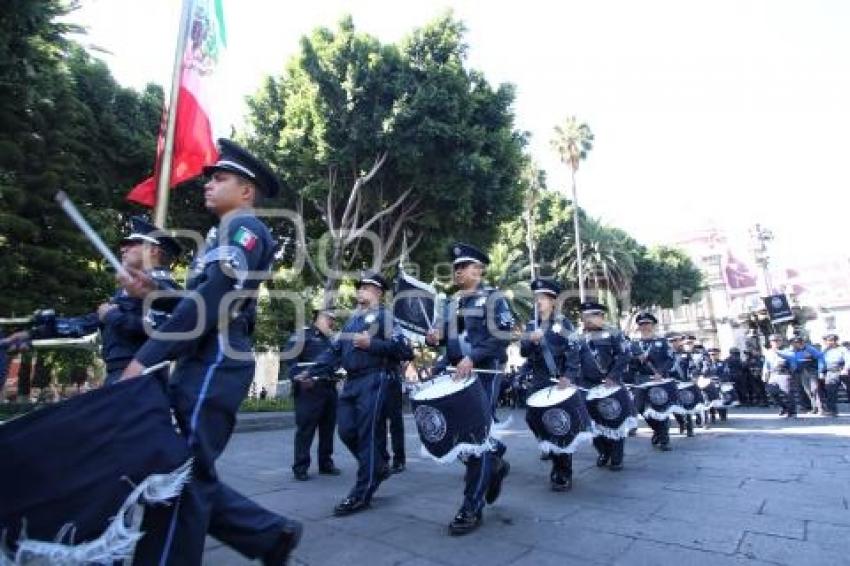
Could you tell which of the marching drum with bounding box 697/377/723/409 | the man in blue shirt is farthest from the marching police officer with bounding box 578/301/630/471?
the man in blue shirt

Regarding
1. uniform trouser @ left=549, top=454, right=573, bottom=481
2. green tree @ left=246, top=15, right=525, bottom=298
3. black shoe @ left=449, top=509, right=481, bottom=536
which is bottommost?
black shoe @ left=449, top=509, right=481, bottom=536

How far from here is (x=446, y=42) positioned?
662 inches

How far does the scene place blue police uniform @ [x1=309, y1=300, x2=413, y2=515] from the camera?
470 centimetres

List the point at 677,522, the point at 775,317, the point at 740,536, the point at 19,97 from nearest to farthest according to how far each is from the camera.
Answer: the point at 740,536, the point at 677,522, the point at 19,97, the point at 775,317

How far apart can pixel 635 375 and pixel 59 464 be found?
8980mm

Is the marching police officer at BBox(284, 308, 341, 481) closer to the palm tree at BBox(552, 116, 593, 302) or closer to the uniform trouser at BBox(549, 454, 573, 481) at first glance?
the uniform trouser at BBox(549, 454, 573, 481)

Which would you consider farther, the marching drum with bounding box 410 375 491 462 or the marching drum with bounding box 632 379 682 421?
the marching drum with bounding box 632 379 682 421

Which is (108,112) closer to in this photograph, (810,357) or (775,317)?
(810,357)

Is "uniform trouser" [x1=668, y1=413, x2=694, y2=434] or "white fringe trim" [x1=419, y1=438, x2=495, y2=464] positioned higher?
"white fringe trim" [x1=419, y1=438, x2=495, y2=464]

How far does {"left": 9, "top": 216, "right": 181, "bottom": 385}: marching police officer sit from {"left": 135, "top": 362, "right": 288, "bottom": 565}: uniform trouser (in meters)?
0.99

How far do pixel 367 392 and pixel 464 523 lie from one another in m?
1.59

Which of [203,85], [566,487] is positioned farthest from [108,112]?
[566,487]

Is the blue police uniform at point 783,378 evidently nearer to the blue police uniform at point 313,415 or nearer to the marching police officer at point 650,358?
the marching police officer at point 650,358

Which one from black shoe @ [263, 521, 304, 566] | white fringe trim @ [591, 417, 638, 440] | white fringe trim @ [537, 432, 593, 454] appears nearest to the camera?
black shoe @ [263, 521, 304, 566]
